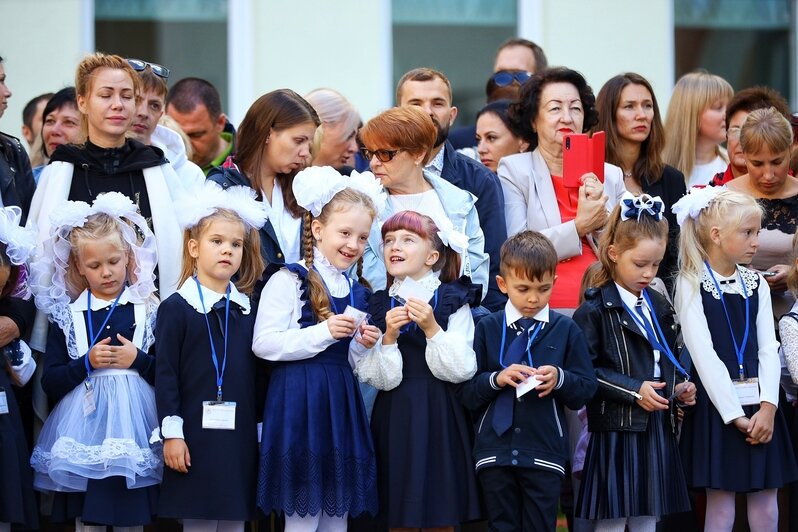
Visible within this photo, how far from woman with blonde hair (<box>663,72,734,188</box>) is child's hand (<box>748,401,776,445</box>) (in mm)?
2115

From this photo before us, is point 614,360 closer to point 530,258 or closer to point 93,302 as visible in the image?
point 530,258

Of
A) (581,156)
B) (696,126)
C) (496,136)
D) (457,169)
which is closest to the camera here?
(581,156)

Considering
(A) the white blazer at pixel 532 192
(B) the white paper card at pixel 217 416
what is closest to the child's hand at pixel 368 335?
(B) the white paper card at pixel 217 416

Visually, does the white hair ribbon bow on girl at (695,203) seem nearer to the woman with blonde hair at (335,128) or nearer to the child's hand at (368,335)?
the child's hand at (368,335)

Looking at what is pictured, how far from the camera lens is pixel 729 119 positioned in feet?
24.2

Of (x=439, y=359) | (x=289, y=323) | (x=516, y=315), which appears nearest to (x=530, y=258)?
(x=516, y=315)

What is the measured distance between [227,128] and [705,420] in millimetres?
3811

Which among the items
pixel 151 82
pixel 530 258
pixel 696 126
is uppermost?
pixel 151 82

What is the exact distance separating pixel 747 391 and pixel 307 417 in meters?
2.03

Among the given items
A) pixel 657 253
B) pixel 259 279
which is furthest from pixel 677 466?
pixel 259 279

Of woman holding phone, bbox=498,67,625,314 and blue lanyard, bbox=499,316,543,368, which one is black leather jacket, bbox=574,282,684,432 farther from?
woman holding phone, bbox=498,67,625,314

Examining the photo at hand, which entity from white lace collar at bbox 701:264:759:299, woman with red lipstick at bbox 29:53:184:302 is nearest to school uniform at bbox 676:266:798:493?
white lace collar at bbox 701:264:759:299

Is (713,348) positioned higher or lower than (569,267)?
lower

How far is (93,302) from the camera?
223 inches
